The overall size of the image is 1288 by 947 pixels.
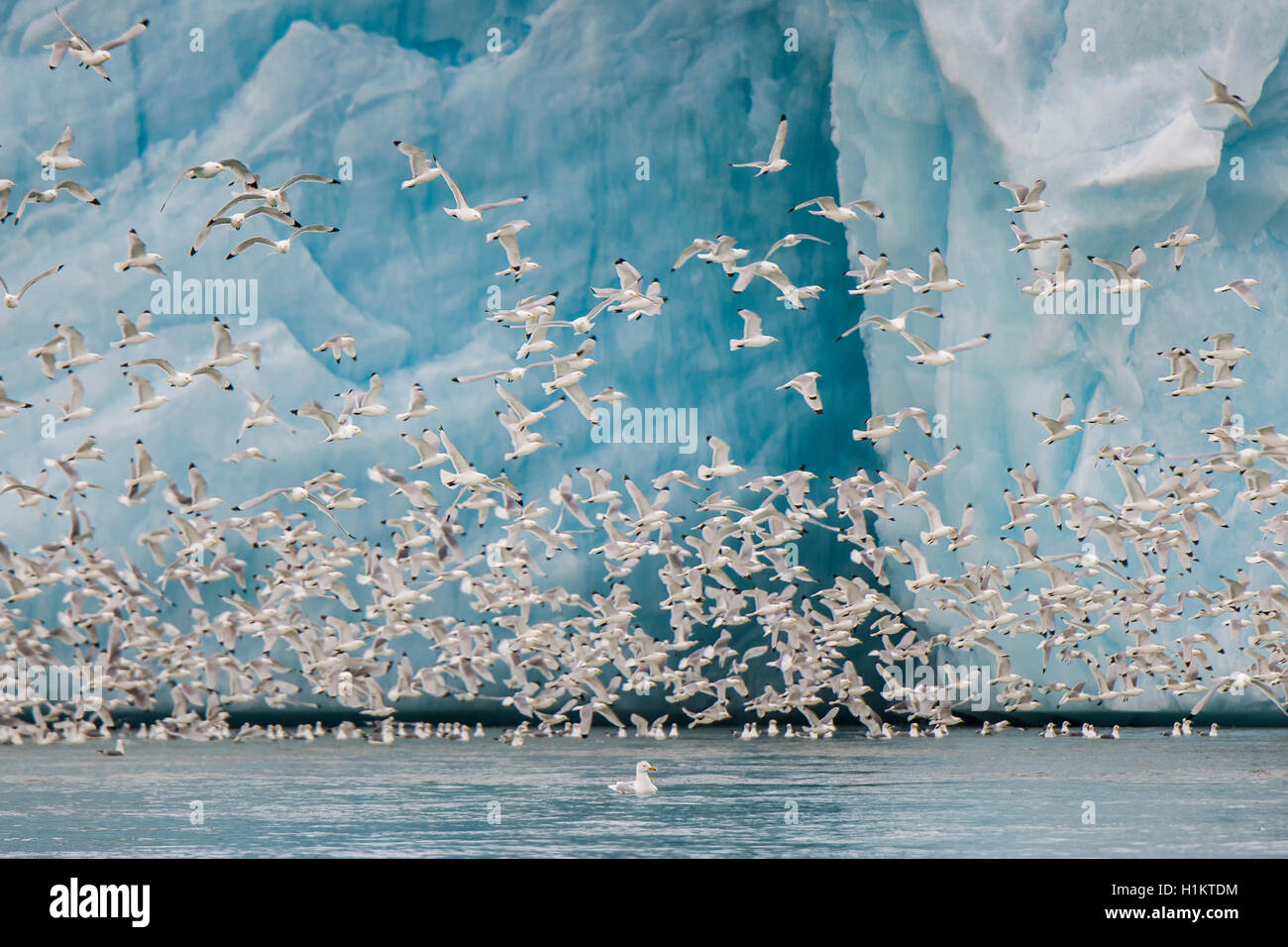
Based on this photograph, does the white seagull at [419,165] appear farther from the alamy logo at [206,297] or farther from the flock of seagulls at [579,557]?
the alamy logo at [206,297]

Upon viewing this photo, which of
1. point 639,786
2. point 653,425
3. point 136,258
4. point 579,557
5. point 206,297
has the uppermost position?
point 206,297

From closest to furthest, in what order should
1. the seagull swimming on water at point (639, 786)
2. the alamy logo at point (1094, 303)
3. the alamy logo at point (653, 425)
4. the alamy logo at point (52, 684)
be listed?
1. the seagull swimming on water at point (639, 786)
2. the alamy logo at point (1094, 303)
3. the alamy logo at point (52, 684)
4. the alamy logo at point (653, 425)

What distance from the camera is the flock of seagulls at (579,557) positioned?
19.7 meters

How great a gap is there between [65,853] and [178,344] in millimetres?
20139

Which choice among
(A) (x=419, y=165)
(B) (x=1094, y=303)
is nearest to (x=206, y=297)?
(A) (x=419, y=165)

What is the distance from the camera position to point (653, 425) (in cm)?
3316

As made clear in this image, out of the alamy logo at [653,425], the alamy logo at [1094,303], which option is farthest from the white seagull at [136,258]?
the alamy logo at [653,425]

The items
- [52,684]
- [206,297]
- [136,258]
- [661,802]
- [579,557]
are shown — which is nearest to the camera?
[136,258]

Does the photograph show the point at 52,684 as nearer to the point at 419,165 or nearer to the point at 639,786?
the point at 639,786

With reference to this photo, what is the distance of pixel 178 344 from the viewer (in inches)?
1247

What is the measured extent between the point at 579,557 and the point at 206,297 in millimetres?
9872

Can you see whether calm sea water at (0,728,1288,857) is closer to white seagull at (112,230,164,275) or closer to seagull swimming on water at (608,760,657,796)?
seagull swimming on water at (608,760,657,796)

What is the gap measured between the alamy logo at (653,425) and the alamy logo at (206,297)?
7.82m

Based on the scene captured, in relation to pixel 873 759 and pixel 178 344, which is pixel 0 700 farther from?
pixel 873 759
